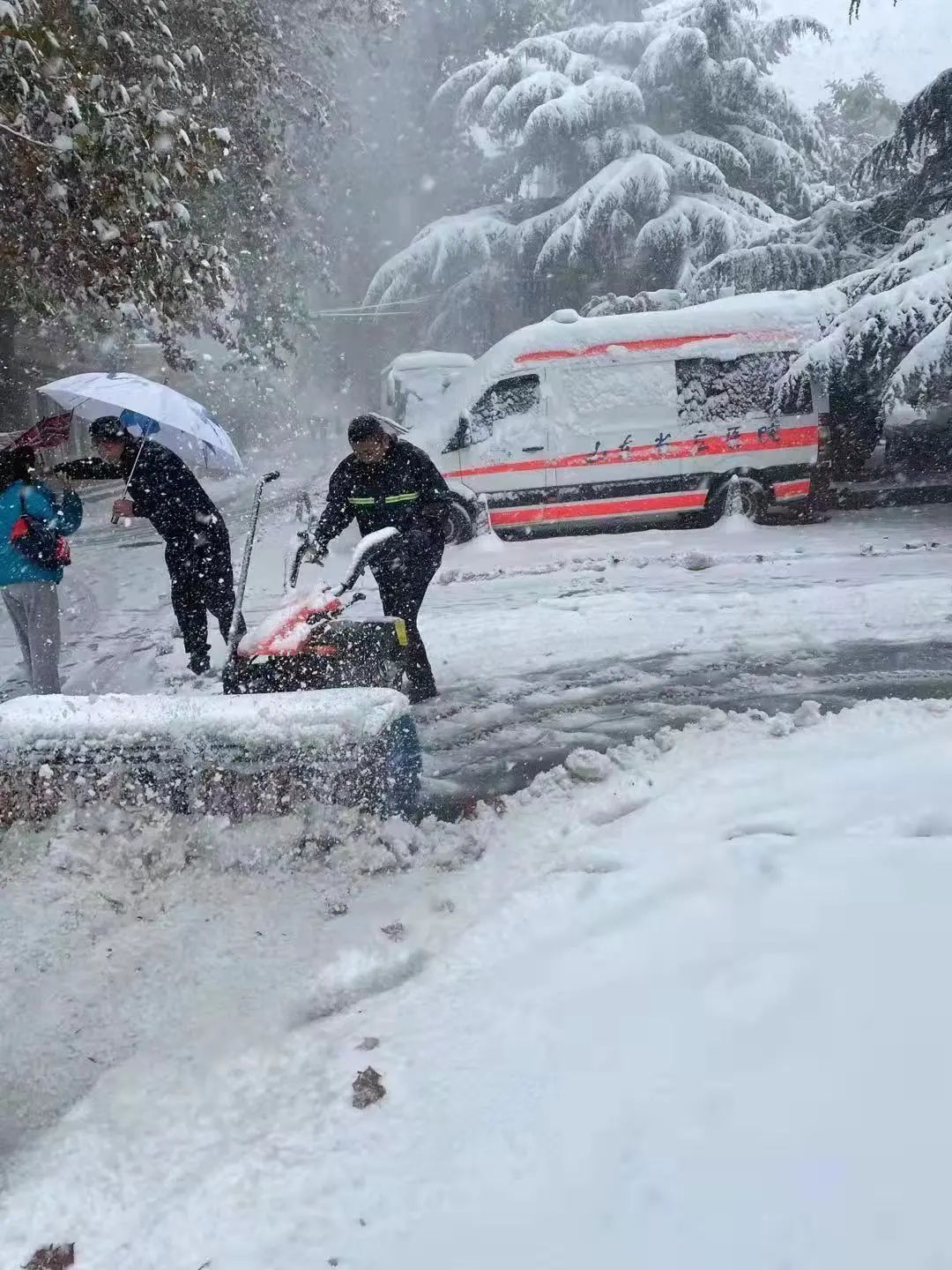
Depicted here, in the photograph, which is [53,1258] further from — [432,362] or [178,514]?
[432,362]

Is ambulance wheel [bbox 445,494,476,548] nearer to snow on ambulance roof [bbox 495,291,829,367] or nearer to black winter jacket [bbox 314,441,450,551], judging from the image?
snow on ambulance roof [bbox 495,291,829,367]

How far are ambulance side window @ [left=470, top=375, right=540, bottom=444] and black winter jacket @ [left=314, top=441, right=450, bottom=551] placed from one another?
198 inches

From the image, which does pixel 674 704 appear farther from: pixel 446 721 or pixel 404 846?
pixel 404 846

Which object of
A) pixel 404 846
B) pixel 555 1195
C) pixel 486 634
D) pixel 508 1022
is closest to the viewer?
pixel 555 1195

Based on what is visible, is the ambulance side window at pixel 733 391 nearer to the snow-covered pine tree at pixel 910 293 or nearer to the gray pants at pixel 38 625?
the snow-covered pine tree at pixel 910 293

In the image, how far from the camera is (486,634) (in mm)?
7207

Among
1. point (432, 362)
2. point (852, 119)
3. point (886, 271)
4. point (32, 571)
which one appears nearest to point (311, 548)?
point (32, 571)

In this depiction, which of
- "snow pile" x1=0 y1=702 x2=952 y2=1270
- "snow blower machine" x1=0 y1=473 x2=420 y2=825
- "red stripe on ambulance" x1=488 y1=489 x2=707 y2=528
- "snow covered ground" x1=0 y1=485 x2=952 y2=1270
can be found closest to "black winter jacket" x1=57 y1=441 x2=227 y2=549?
"snow covered ground" x1=0 y1=485 x2=952 y2=1270

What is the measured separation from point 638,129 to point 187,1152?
20.7 m

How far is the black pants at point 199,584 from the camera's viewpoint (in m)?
6.36

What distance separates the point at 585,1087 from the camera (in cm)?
264

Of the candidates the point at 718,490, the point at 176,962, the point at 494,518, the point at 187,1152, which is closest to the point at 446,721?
the point at 176,962

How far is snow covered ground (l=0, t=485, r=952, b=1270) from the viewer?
229 centimetres

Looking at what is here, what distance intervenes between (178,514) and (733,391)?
21.1 ft
